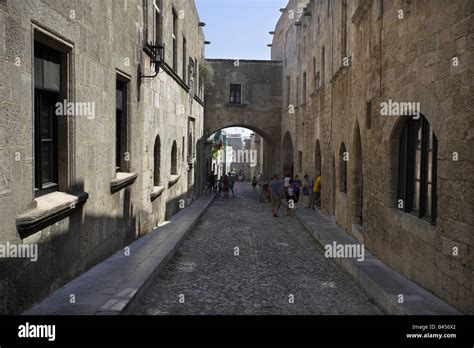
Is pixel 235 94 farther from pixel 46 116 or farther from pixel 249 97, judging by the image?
pixel 46 116

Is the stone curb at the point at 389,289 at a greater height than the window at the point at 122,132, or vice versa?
the window at the point at 122,132

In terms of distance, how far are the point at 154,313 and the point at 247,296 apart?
4.45 feet

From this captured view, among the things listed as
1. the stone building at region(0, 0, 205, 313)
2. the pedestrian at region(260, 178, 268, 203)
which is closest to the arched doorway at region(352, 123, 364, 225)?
the stone building at region(0, 0, 205, 313)

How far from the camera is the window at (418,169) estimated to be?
647 centimetres

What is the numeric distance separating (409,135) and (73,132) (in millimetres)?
4640

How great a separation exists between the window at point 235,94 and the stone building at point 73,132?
15.2 meters

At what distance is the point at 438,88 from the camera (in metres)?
5.74

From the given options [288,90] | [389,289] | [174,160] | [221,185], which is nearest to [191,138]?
[174,160]

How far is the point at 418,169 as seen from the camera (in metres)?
7.09

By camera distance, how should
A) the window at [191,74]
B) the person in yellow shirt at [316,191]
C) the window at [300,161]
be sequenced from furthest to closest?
the window at [300,161] → the window at [191,74] → the person in yellow shirt at [316,191]

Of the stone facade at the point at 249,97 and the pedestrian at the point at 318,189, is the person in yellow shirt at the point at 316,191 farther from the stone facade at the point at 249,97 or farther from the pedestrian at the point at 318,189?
the stone facade at the point at 249,97

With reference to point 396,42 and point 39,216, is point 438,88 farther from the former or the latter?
point 39,216

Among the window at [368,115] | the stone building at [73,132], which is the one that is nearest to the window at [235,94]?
the stone building at [73,132]

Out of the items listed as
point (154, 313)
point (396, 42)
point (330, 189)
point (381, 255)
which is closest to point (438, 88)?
point (396, 42)
